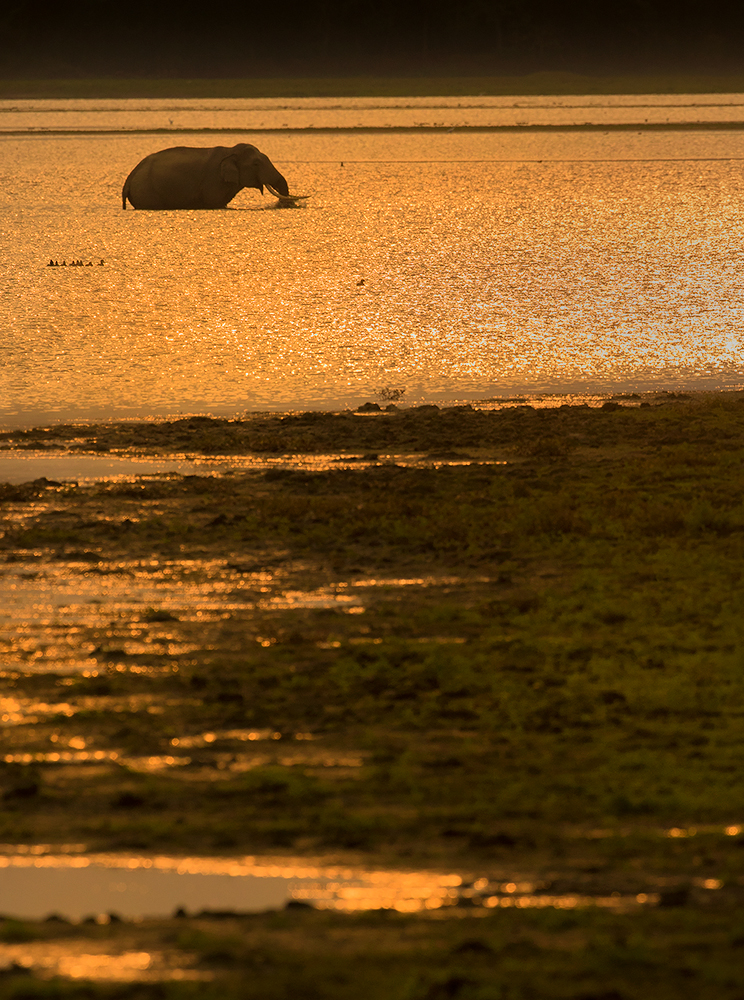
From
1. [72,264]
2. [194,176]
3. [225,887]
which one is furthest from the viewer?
[194,176]

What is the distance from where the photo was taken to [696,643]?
5.81m

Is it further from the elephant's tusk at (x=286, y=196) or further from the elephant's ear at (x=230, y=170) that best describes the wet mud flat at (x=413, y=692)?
the elephant's ear at (x=230, y=170)

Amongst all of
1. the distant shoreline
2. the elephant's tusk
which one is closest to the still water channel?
the elephant's tusk

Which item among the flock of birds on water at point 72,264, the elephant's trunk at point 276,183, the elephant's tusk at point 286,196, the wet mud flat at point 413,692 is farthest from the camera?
the elephant's trunk at point 276,183

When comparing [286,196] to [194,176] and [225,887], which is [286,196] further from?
[225,887]

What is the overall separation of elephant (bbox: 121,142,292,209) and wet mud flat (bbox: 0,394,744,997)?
17.9 meters

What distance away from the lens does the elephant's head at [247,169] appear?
1018 inches

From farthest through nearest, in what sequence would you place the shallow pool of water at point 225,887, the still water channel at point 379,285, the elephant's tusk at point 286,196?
the elephant's tusk at point 286,196 → the still water channel at point 379,285 → the shallow pool of water at point 225,887

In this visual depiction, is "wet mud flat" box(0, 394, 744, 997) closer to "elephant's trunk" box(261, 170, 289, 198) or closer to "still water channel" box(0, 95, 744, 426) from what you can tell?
"still water channel" box(0, 95, 744, 426)

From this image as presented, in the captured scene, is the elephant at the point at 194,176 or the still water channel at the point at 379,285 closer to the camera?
the still water channel at the point at 379,285

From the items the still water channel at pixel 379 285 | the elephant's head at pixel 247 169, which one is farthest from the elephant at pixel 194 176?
the still water channel at pixel 379 285

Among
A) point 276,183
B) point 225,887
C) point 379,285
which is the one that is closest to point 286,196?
point 276,183

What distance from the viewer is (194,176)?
1029 inches

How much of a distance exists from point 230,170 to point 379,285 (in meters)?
10.8
